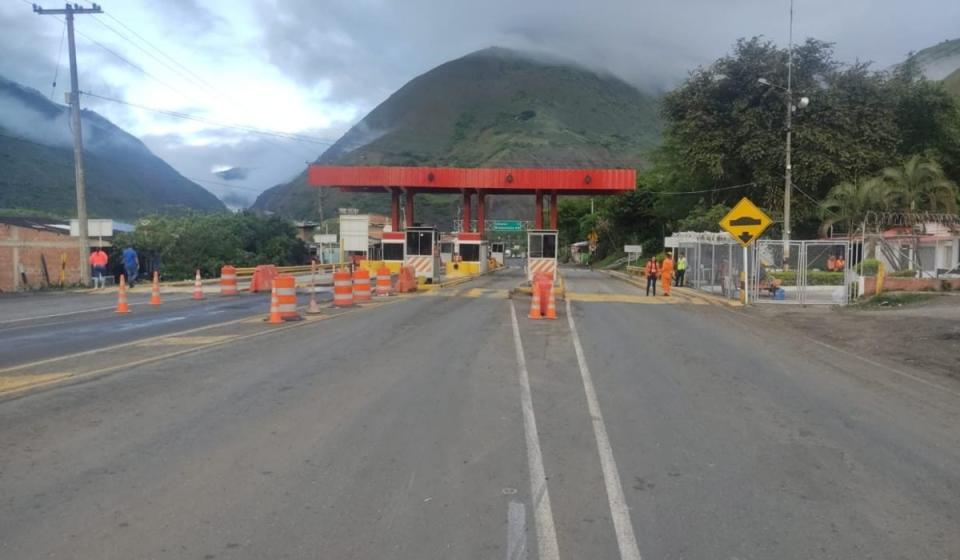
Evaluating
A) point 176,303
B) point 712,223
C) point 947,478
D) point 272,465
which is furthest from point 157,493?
point 712,223

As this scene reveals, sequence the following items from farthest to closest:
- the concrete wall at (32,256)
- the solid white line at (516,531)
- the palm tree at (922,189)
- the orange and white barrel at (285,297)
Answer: the palm tree at (922,189)
the concrete wall at (32,256)
the orange and white barrel at (285,297)
the solid white line at (516,531)

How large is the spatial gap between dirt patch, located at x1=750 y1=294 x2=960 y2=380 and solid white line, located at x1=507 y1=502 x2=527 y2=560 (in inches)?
341

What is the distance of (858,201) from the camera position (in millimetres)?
37031

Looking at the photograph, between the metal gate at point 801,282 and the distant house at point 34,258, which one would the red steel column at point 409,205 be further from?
the metal gate at point 801,282

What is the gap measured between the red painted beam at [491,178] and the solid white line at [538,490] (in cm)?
4231

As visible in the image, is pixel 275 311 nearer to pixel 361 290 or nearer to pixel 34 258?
pixel 361 290

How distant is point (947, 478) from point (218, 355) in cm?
915

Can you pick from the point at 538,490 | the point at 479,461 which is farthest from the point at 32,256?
the point at 538,490

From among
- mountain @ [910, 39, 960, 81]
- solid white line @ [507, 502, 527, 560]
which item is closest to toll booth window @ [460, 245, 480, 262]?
solid white line @ [507, 502, 527, 560]

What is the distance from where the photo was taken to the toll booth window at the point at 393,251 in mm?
35300

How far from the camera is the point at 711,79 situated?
161ft

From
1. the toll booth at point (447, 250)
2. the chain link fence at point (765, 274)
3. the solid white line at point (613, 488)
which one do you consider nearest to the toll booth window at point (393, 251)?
the chain link fence at point (765, 274)

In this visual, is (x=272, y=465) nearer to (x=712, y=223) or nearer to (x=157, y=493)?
(x=157, y=493)

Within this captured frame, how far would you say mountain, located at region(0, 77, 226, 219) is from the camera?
71.2 metres
